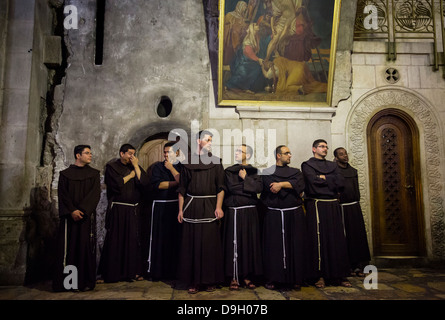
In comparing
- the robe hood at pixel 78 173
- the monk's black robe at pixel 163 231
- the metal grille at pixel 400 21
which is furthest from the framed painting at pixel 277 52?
the robe hood at pixel 78 173

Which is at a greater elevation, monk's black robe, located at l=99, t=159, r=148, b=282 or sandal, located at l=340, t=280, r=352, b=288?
monk's black robe, located at l=99, t=159, r=148, b=282

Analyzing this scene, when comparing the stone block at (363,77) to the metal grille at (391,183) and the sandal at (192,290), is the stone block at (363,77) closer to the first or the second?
the metal grille at (391,183)

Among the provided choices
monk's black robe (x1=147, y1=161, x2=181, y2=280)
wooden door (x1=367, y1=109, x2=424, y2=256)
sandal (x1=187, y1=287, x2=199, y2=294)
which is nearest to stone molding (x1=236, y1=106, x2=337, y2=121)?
wooden door (x1=367, y1=109, x2=424, y2=256)

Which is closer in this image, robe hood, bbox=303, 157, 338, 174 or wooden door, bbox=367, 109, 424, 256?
robe hood, bbox=303, 157, 338, 174

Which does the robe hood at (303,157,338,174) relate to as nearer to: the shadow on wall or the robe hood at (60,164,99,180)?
the robe hood at (60,164,99,180)

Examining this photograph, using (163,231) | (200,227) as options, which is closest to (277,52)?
(200,227)

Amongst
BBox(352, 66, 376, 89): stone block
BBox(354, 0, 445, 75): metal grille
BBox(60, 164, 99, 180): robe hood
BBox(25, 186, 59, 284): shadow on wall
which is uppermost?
BBox(354, 0, 445, 75): metal grille

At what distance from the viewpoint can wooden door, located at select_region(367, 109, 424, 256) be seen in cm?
582

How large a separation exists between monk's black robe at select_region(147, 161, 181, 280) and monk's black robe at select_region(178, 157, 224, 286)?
2.18 feet

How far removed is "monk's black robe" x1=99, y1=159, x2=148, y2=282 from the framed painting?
2.14 m

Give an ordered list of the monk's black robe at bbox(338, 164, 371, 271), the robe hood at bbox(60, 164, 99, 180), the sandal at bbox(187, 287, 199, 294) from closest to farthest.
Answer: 1. the sandal at bbox(187, 287, 199, 294)
2. the robe hood at bbox(60, 164, 99, 180)
3. the monk's black robe at bbox(338, 164, 371, 271)

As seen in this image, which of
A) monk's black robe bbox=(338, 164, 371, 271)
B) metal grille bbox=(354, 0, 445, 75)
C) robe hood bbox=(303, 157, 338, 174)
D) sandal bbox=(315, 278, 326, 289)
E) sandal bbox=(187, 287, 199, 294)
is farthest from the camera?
metal grille bbox=(354, 0, 445, 75)

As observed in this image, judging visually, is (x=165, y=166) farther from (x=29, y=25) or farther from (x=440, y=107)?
(x=440, y=107)

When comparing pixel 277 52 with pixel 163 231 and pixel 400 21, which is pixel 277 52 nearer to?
pixel 400 21
